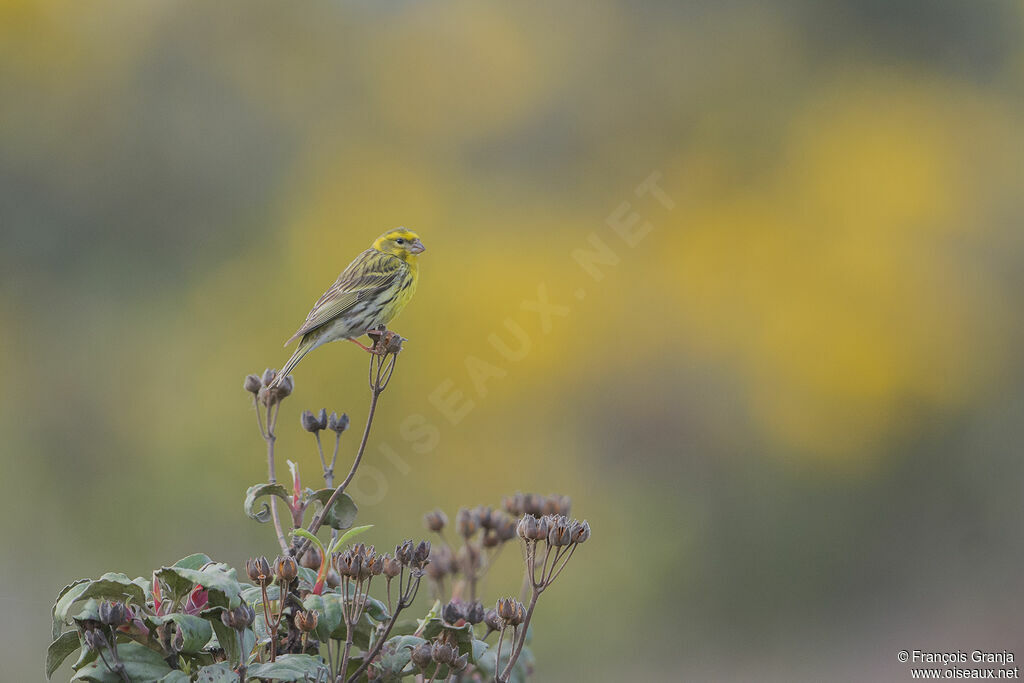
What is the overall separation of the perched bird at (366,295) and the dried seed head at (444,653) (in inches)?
47.0

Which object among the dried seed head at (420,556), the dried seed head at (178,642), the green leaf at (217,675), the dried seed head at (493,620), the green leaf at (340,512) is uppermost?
the green leaf at (340,512)

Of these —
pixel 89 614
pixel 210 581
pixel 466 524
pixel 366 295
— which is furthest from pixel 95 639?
pixel 366 295

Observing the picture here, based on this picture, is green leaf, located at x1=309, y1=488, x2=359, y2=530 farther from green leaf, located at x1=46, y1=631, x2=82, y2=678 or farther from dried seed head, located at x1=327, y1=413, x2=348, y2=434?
green leaf, located at x1=46, y1=631, x2=82, y2=678

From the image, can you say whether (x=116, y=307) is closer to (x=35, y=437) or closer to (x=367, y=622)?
(x=35, y=437)

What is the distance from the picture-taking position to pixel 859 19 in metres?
8.79

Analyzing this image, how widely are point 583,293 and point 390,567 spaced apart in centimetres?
604

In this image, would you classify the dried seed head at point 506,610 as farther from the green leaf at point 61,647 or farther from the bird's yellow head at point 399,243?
the bird's yellow head at point 399,243

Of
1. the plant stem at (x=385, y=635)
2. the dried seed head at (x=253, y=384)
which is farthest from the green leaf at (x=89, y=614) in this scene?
the dried seed head at (x=253, y=384)

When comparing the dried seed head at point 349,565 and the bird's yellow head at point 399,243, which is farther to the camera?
the bird's yellow head at point 399,243

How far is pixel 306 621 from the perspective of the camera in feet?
4.72

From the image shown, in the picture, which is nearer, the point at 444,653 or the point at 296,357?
the point at 444,653

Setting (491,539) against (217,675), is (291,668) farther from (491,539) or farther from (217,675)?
(491,539)

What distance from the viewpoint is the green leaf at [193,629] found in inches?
53.2

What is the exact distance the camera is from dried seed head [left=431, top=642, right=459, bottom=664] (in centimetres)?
138
